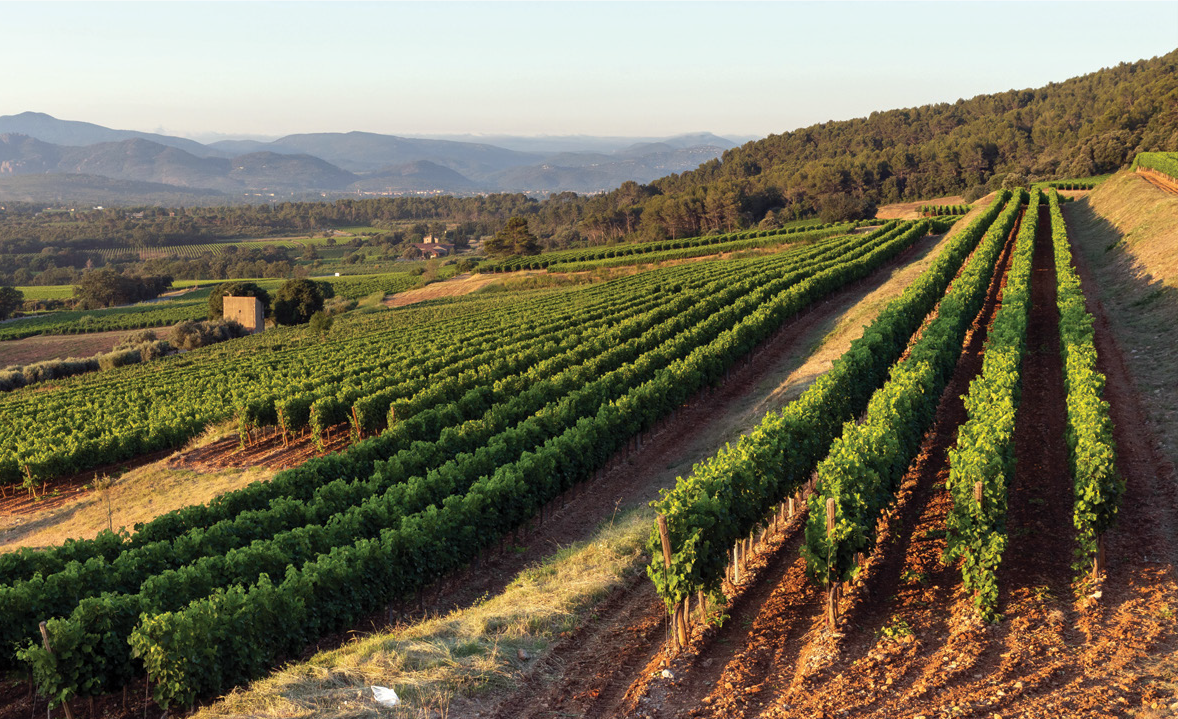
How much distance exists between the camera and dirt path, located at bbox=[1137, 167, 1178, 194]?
62.4 meters

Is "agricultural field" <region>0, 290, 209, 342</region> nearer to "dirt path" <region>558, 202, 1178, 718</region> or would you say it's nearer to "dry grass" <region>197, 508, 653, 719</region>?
"dry grass" <region>197, 508, 653, 719</region>

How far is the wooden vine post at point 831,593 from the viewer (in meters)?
12.3

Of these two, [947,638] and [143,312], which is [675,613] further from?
[143,312]

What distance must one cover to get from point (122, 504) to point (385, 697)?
21087 millimetres

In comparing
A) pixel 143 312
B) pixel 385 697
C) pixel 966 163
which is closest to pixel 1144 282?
pixel 385 697

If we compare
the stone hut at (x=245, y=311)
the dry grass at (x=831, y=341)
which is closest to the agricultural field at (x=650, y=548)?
the dry grass at (x=831, y=341)

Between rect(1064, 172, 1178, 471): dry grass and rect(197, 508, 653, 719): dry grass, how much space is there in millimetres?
14813

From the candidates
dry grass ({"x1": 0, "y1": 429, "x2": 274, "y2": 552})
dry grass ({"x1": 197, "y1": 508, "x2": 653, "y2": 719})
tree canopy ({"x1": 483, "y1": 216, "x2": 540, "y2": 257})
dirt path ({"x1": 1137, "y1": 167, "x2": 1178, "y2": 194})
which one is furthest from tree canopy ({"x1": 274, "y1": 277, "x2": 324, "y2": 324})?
dirt path ({"x1": 1137, "y1": 167, "x2": 1178, "y2": 194})

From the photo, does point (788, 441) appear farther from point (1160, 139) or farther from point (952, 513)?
point (1160, 139)

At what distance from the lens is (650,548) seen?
13086mm

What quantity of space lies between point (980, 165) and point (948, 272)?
11549 centimetres

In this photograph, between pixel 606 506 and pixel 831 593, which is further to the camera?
pixel 606 506

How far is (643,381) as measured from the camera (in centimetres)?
3059

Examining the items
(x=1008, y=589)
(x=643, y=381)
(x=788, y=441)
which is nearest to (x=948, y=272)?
(x=643, y=381)
